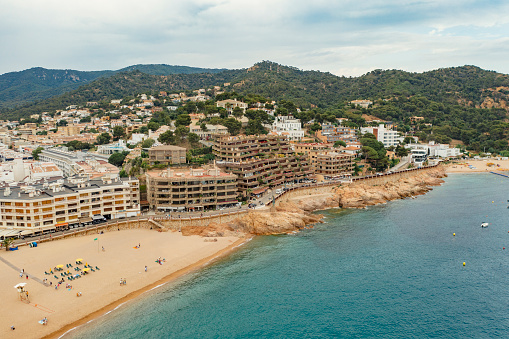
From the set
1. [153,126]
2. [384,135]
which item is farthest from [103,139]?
[384,135]

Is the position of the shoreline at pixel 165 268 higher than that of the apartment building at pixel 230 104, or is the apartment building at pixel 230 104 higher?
the apartment building at pixel 230 104

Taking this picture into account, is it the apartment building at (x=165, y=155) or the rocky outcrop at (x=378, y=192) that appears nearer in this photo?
the apartment building at (x=165, y=155)

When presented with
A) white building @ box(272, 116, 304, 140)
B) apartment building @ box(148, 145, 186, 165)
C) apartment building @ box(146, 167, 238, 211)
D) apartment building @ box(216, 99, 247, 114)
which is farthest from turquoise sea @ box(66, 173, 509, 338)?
apartment building @ box(216, 99, 247, 114)

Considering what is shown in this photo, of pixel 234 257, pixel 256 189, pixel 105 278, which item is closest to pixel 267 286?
pixel 234 257

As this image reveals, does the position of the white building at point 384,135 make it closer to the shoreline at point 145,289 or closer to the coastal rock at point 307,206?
the coastal rock at point 307,206

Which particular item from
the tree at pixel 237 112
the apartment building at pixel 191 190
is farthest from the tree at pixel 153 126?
the apartment building at pixel 191 190
